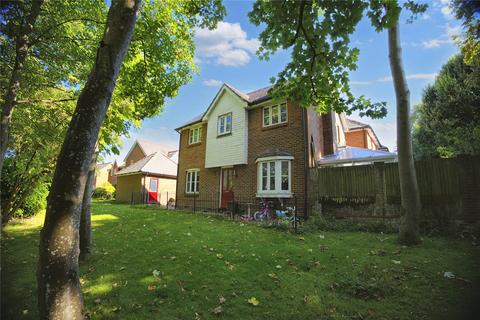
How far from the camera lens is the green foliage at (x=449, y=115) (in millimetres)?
13578

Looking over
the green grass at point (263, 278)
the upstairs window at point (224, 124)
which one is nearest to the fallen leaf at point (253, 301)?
the green grass at point (263, 278)

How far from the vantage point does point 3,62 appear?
642 centimetres

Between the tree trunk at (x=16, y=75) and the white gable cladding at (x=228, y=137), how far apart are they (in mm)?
11390

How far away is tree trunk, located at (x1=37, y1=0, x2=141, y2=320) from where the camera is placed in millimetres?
2766

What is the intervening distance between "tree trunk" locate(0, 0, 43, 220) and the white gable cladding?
37.4 ft

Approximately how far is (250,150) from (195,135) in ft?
21.2

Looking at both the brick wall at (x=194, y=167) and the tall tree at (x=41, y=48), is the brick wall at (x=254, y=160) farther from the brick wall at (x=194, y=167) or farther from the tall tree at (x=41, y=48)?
the tall tree at (x=41, y=48)

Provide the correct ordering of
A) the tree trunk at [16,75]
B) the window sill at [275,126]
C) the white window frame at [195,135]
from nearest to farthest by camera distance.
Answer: the tree trunk at [16,75] → the window sill at [275,126] → the white window frame at [195,135]

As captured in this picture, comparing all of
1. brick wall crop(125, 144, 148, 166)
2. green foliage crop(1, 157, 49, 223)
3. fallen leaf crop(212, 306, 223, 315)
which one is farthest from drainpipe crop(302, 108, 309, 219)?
brick wall crop(125, 144, 148, 166)

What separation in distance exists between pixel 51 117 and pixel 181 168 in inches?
520

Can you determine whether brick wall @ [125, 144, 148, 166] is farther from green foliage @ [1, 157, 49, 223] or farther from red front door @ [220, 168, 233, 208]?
green foliage @ [1, 157, 49, 223]

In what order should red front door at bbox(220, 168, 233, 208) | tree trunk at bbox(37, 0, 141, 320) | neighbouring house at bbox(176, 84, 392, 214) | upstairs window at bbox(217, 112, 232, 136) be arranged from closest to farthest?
tree trunk at bbox(37, 0, 141, 320) → neighbouring house at bbox(176, 84, 392, 214) → red front door at bbox(220, 168, 233, 208) → upstairs window at bbox(217, 112, 232, 136)

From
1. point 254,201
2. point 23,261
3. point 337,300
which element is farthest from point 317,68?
point 254,201

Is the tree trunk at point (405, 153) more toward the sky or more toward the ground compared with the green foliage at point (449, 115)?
more toward the ground
